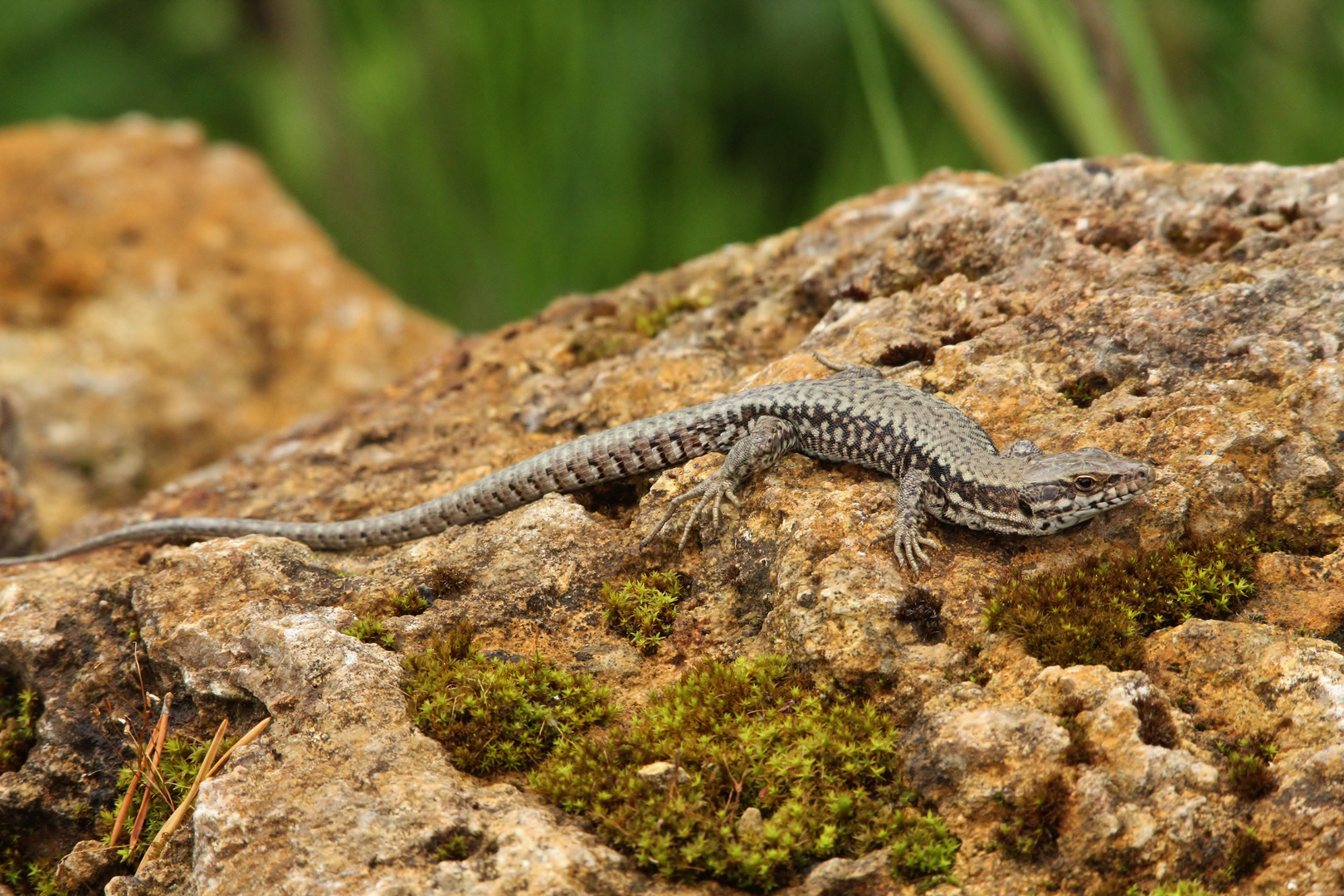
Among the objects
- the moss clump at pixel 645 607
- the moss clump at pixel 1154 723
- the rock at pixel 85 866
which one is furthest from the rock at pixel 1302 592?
the rock at pixel 85 866

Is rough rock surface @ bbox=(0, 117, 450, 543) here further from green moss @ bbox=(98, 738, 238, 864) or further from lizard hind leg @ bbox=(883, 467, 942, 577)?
lizard hind leg @ bbox=(883, 467, 942, 577)

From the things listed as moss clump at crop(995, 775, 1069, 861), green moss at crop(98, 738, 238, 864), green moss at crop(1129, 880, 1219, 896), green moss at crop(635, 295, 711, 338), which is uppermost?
green moss at crop(635, 295, 711, 338)

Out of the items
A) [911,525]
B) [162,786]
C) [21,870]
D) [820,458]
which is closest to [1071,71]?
[820,458]

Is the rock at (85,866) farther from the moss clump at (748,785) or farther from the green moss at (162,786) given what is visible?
the moss clump at (748,785)

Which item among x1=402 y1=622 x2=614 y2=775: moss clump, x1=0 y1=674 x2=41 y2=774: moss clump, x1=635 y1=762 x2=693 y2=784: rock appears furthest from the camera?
x1=0 y1=674 x2=41 y2=774: moss clump

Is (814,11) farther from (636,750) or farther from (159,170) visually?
(636,750)

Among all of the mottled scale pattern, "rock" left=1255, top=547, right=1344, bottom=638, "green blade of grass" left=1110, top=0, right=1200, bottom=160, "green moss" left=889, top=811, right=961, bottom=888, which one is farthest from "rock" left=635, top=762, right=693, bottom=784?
"green blade of grass" left=1110, top=0, right=1200, bottom=160

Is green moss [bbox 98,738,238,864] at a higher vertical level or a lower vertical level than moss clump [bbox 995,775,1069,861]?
lower
